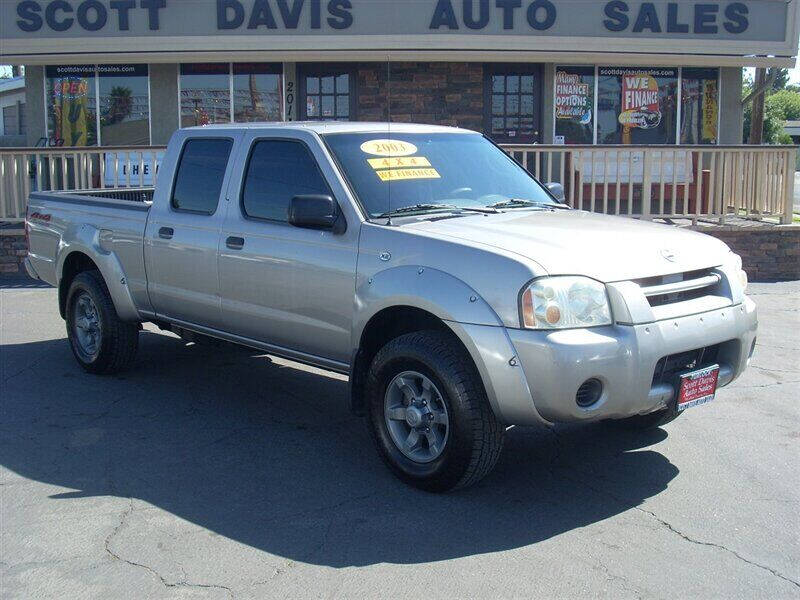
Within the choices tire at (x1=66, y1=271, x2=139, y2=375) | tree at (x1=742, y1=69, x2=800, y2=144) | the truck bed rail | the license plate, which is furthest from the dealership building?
the license plate

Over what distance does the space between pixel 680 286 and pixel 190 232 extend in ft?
10.8

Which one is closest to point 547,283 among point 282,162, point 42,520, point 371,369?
point 371,369

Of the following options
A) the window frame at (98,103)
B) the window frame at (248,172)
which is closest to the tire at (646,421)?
the window frame at (248,172)

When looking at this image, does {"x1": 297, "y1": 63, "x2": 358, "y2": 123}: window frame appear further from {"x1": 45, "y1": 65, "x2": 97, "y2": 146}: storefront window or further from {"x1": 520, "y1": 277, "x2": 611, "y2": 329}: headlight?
{"x1": 520, "y1": 277, "x2": 611, "y2": 329}: headlight

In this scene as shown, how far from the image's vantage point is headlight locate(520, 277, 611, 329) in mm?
4422

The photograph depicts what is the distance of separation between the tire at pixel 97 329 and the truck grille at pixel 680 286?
4.24m

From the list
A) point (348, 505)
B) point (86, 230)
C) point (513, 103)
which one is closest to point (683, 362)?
point (348, 505)

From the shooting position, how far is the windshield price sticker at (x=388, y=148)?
5730 mm

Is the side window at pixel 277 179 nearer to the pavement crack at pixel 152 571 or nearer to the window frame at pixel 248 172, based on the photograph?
the window frame at pixel 248 172

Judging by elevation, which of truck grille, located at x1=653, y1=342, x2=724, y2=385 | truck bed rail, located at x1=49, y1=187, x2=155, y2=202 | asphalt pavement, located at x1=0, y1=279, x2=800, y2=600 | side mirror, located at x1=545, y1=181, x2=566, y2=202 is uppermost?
side mirror, located at x1=545, y1=181, x2=566, y2=202

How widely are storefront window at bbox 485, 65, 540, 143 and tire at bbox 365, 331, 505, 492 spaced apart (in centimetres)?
1176

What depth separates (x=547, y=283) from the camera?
4438 millimetres

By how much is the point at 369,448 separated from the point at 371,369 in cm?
81

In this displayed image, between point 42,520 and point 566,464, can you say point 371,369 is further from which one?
point 42,520
